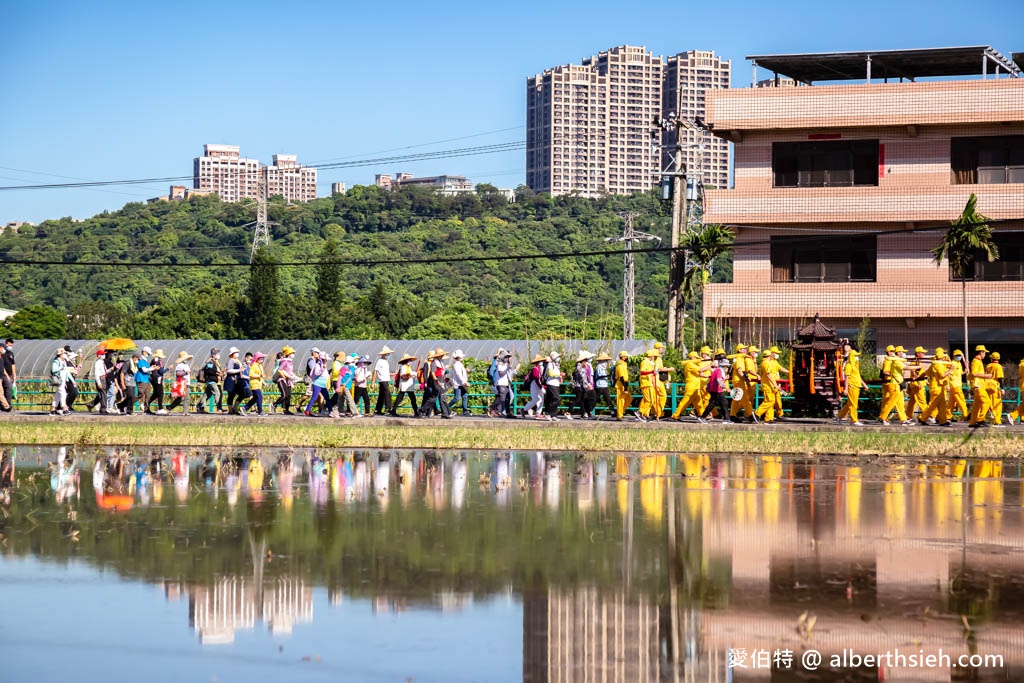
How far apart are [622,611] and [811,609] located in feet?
4.81

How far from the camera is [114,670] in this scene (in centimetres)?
930

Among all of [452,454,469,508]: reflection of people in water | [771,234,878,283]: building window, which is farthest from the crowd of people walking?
[771,234,878,283]: building window

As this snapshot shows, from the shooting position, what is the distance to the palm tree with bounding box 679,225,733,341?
3900cm

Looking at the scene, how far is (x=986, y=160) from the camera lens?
140ft

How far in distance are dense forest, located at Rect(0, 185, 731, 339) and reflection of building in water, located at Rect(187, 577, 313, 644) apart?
6188 centimetres

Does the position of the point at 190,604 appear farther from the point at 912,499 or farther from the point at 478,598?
the point at 912,499

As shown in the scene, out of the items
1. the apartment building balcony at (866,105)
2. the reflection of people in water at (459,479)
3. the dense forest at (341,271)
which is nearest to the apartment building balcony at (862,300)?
the apartment building balcony at (866,105)

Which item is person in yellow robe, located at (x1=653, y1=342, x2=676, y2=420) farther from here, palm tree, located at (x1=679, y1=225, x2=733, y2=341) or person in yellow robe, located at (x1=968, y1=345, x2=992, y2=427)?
person in yellow robe, located at (x1=968, y1=345, x2=992, y2=427)

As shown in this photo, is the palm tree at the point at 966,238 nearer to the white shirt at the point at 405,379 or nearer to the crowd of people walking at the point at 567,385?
the crowd of people walking at the point at 567,385

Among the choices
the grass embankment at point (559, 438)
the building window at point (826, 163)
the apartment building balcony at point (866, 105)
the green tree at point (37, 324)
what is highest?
the apartment building balcony at point (866, 105)

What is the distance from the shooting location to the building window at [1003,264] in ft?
139

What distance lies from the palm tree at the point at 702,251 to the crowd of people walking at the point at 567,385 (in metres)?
5.61

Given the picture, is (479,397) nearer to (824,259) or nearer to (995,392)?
(995,392)

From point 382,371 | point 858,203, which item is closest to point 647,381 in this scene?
point 382,371
